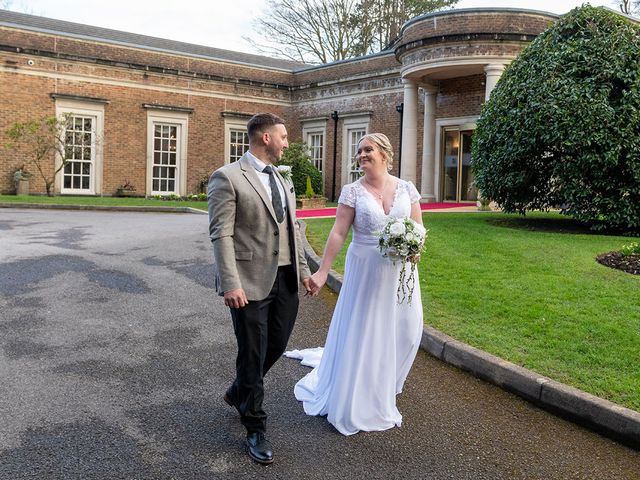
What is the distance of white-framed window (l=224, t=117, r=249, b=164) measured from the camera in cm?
2680

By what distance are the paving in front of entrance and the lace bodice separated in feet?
4.14

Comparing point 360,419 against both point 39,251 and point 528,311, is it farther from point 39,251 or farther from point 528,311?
point 39,251

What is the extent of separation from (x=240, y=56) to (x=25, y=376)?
28182 millimetres

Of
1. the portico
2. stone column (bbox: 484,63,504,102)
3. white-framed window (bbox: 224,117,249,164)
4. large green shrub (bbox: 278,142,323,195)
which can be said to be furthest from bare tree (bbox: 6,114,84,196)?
stone column (bbox: 484,63,504,102)

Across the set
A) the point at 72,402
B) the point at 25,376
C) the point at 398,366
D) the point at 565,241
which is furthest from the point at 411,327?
the point at 565,241

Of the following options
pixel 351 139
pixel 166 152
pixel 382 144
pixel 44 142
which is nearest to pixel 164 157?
pixel 166 152

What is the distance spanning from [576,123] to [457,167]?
427 inches

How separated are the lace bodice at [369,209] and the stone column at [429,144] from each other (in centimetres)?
1780

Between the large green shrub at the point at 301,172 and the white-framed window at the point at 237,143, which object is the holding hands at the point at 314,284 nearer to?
the large green shrub at the point at 301,172

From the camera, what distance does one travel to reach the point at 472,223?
Result: 13352mm

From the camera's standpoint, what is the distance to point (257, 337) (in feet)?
11.6

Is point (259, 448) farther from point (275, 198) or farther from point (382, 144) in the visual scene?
point (382, 144)

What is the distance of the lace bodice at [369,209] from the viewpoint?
13.3 ft

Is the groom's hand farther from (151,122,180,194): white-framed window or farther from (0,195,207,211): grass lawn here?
(151,122,180,194): white-framed window
